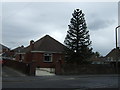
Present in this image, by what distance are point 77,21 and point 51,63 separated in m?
8.38

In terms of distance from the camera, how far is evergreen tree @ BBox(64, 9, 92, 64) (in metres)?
40.8

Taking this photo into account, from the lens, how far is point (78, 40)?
1626 inches

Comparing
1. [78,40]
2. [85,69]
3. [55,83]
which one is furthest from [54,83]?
[78,40]

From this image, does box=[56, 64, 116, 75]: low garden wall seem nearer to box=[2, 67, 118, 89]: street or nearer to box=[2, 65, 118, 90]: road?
box=[2, 67, 118, 89]: street

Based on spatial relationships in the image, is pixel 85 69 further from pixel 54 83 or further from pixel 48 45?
pixel 48 45

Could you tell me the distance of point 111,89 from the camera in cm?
1527

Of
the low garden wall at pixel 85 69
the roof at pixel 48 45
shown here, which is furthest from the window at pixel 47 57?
the low garden wall at pixel 85 69

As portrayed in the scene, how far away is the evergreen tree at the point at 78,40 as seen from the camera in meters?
40.8

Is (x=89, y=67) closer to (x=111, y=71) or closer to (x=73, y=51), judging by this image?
(x=111, y=71)

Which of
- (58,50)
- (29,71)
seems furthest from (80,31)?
(29,71)

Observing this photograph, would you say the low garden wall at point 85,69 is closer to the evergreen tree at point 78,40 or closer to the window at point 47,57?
the evergreen tree at point 78,40

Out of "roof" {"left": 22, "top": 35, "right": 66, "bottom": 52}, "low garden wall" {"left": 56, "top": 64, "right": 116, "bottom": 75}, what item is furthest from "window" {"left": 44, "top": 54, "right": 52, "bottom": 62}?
"low garden wall" {"left": 56, "top": 64, "right": 116, "bottom": 75}

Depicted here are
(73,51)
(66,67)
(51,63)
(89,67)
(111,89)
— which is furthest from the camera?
(51,63)

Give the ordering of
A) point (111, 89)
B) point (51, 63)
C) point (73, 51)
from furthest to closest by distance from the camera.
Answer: point (51, 63)
point (73, 51)
point (111, 89)
